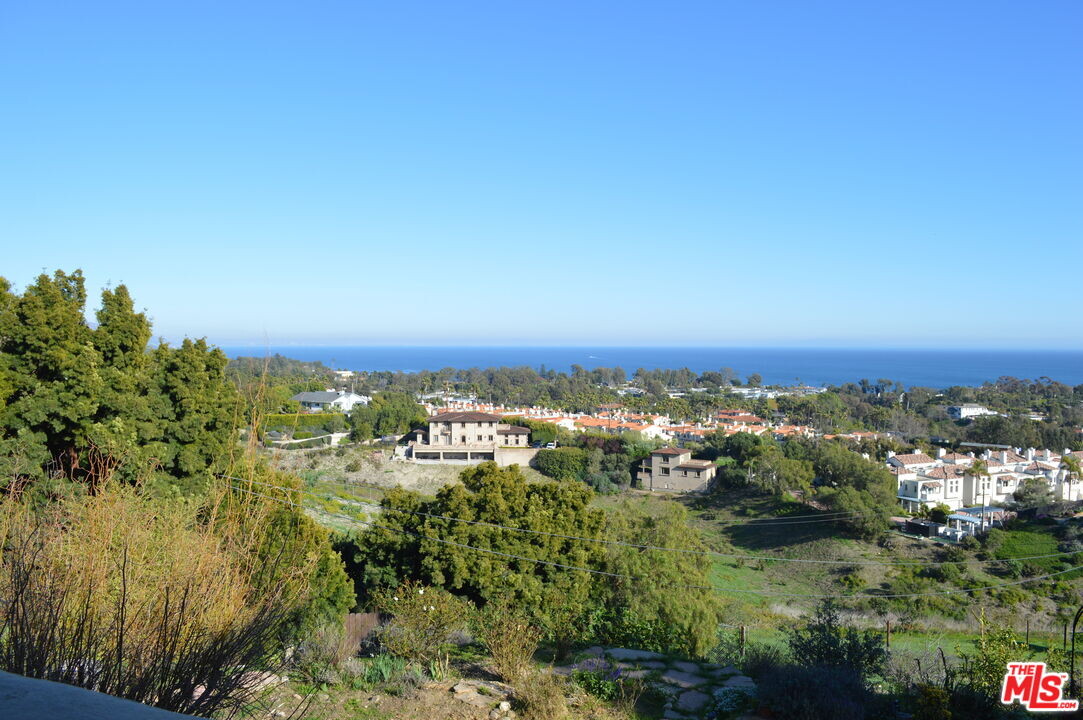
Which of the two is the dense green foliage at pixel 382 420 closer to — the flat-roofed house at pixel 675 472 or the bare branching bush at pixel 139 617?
the flat-roofed house at pixel 675 472

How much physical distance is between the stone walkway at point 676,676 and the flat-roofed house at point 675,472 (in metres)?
35.2

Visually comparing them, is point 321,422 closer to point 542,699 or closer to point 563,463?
point 563,463

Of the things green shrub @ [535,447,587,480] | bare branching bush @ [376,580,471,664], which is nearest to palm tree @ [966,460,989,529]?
green shrub @ [535,447,587,480]

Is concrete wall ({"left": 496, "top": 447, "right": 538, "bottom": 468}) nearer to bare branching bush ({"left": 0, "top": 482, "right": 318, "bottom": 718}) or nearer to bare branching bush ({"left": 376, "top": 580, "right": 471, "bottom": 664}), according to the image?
bare branching bush ({"left": 376, "top": 580, "right": 471, "bottom": 664})

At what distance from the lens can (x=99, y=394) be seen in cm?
1101

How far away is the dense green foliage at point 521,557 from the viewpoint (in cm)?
1245

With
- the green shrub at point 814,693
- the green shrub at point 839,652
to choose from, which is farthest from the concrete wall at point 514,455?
the green shrub at point 814,693

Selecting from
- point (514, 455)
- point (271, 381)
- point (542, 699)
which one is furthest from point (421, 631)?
point (514, 455)

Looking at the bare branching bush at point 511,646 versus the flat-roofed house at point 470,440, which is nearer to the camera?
the bare branching bush at point 511,646

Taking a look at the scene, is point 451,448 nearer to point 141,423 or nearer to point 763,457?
point 763,457

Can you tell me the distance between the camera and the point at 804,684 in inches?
194

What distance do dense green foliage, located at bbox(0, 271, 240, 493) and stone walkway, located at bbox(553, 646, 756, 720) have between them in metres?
6.59

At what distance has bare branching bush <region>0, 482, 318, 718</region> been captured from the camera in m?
2.89

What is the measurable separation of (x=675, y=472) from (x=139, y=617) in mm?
40107
